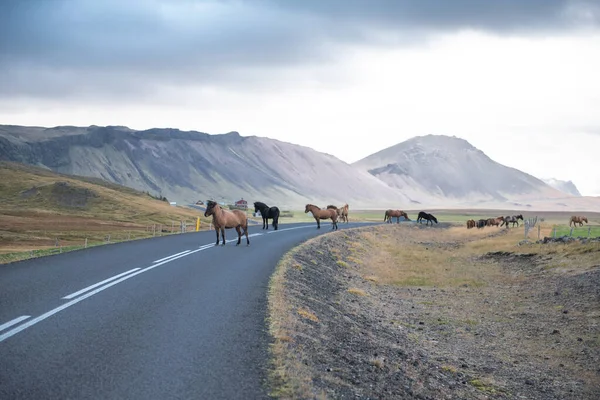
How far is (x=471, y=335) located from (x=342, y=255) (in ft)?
64.7

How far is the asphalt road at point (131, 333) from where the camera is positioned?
316 inches

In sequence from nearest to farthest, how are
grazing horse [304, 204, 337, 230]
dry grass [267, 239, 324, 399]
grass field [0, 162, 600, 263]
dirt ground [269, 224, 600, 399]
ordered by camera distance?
dry grass [267, 239, 324, 399]
dirt ground [269, 224, 600, 399]
grazing horse [304, 204, 337, 230]
grass field [0, 162, 600, 263]

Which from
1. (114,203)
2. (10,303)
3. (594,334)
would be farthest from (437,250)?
(114,203)

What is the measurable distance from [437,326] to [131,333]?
13206 mm

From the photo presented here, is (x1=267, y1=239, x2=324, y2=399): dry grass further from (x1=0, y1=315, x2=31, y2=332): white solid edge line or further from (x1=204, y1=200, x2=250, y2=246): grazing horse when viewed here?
(x1=204, y1=200, x2=250, y2=246): grazing horse

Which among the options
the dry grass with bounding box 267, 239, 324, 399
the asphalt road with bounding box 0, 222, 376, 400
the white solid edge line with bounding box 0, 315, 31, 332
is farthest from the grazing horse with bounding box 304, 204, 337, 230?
the white solid edge line with bounding box 0, 315, 31, 332

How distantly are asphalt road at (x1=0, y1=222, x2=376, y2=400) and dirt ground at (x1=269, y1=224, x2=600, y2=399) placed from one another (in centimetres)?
74

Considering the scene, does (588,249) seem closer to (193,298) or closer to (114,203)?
(193,298)

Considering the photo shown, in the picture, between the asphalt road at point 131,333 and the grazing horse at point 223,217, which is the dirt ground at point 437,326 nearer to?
the asphalt road at point 131,333

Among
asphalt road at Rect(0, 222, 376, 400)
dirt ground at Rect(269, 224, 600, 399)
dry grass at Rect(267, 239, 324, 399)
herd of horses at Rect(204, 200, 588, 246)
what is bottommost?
dirt ground at Rect(269, 224, 600, 399)

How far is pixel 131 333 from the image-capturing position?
10945mm

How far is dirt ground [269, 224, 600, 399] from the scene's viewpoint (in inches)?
425

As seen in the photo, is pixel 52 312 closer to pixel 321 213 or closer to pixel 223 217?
pixel 223 217

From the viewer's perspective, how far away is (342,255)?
3978 cm
